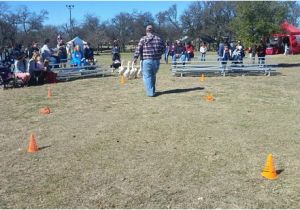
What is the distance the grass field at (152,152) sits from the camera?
511 cm

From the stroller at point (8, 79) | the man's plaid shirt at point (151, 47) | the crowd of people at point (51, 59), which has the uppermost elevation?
the man's plaid shirt at point (151, 47)

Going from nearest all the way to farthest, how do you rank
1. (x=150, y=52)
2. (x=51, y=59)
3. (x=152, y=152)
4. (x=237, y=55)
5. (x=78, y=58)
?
(x=152, y=152) → (x=150, y=52) → (x=51, y=59) → (x=78, y=58) → (x=237, y=55)

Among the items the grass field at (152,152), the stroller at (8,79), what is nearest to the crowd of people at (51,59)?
the stroller at (8,79)

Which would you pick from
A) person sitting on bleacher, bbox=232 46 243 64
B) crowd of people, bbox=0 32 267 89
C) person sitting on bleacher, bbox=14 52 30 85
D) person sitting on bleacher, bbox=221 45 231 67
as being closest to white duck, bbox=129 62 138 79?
crowd of people, bbox=0 32 267 89

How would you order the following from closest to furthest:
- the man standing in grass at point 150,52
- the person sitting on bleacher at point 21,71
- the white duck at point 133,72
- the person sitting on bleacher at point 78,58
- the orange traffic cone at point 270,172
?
the orange traffic cone at point 270,172, the man standing in grass at point 150,52, the person sitting on bleacher at point 21,71, the white duck at point 133,72, the person sitting on bleacher at point 78,58

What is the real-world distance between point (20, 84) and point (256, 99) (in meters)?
9.39

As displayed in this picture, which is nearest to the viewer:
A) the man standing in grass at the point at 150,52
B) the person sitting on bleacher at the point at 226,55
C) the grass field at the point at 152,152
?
the grass field at the point at 152,152

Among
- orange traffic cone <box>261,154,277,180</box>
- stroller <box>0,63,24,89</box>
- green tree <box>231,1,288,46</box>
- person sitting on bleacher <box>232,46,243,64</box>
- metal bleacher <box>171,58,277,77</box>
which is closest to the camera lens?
orange traffic cone <box>261,154,277,180</box>

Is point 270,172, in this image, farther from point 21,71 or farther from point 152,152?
point 21,71

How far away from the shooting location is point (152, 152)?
6.85m

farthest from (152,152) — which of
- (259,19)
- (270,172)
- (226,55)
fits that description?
(259,19)

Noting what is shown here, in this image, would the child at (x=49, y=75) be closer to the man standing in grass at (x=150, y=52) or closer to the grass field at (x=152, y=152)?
the grass field at (x=152, y=152)

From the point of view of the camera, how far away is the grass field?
16.8ft

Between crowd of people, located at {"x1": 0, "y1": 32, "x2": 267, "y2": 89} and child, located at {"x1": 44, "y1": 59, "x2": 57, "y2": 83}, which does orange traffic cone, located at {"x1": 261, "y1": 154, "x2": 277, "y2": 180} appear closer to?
crowd of people, located at {"x1": 0, "y1": 32, "x2": 267, "y2": 89}
